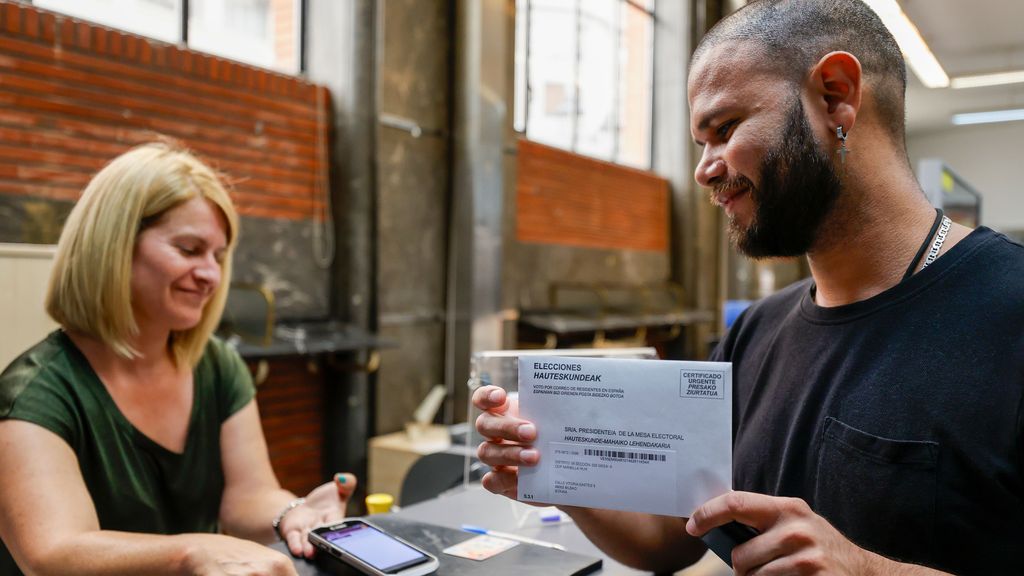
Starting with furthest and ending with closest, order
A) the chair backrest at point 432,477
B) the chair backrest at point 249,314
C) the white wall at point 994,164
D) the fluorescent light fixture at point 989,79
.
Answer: the white wall at point 994,164
the fluorescent light fixture at point 989,79
the chair backrest at point 249,314
the chair backrest at point 432,477

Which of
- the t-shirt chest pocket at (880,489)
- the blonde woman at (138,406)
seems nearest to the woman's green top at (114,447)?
the blonde woman at (138,406)

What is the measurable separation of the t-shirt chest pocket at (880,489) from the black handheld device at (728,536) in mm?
248

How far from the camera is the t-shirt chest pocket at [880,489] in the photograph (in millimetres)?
1067

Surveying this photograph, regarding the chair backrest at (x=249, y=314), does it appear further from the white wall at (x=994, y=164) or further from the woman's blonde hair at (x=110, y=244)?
the white wall at (x=994, y=164)

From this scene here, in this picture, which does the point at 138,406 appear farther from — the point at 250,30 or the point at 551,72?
the point at 551,72

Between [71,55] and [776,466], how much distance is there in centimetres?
310

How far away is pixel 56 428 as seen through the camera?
1.55 meters

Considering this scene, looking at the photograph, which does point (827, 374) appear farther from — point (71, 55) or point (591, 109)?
point (591, 109)

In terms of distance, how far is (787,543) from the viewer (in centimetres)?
92

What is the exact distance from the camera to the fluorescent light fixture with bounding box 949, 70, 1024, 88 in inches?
360

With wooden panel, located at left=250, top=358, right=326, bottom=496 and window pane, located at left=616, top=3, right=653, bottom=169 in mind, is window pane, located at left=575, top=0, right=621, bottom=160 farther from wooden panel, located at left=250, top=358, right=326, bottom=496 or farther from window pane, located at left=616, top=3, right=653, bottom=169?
wooden panel, located at left=250, top=358, right=326, bottom=496

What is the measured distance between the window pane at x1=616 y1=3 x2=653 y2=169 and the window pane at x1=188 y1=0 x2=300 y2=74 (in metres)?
3.70

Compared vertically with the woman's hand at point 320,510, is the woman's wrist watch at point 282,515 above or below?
below

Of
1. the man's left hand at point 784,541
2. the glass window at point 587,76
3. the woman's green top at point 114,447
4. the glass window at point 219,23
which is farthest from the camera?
the glass window at point 587,76
